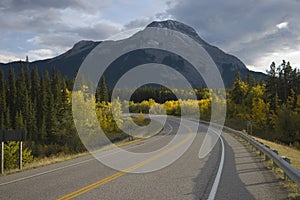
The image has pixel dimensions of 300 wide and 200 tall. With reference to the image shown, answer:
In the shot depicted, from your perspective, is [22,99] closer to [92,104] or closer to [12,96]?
[12,96]

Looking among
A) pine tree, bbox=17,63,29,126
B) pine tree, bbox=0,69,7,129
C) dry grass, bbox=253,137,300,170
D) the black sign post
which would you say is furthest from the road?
pine tree, bbox=17,63,29,126

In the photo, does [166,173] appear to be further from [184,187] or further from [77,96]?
[77,96]

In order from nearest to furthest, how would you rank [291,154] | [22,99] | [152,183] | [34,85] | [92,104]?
[152,183] → [291,154] → [92,104] → [22,99] → [34,85]

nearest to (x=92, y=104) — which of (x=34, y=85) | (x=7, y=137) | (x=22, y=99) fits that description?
(x=22, y=99)

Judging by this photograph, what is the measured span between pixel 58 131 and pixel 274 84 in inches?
1777

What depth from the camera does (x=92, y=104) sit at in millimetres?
59812

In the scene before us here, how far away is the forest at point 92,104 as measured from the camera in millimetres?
61344

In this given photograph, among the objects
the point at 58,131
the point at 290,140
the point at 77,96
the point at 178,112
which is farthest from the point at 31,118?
the point at 290,140

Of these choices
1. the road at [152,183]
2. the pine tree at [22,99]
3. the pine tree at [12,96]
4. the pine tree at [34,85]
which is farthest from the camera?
the pine tree at [34,85]

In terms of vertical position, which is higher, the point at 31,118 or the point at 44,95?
the point at 44,95

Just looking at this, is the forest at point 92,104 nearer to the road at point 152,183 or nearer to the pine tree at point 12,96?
the pine tree at point 12,96

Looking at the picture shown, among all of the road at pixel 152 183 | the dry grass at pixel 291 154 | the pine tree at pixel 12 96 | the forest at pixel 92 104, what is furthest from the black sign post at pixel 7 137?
the pine tree at pixel 12 96

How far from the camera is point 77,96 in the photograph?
59281 mm

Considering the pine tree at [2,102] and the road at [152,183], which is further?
the pine tree at [2,102]
